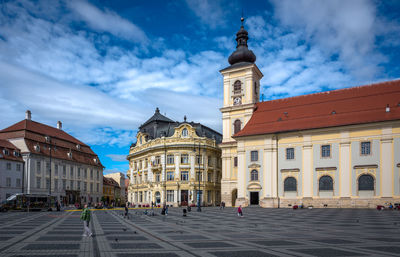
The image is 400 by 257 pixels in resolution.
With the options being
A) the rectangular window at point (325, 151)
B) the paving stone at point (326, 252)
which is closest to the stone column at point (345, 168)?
the rectangular window at point (325, 151)

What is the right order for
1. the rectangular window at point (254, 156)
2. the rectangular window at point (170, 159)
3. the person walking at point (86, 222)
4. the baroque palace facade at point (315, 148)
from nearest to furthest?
1. the person walking at point (86, 222)
2. the baroque palace facade at point (315, 148)
3. the rectangular window at point (254, 156)
4. the rectangular window at point (170, 159)

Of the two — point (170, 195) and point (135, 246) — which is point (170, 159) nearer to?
point (170, 195)

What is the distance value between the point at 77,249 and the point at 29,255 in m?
1.84

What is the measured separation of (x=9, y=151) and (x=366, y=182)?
51724mm

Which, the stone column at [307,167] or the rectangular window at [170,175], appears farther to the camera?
the rectangular window at [170,175]

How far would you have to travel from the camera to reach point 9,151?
57.6 meters

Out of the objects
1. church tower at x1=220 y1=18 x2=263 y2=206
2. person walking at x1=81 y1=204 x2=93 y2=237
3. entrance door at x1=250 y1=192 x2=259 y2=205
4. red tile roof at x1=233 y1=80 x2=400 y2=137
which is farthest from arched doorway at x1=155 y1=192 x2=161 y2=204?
person walking at x1=81 y1=204 x2=93 y2=237

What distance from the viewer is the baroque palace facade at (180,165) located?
66.1m

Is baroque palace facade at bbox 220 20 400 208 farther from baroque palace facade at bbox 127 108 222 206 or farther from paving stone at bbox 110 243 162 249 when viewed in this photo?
paving stone at bbox 110 243 162 249

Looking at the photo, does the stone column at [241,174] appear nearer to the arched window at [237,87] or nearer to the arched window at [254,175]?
the arched window at [254,175]

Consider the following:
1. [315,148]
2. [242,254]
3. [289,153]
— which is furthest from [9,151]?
[242,254]

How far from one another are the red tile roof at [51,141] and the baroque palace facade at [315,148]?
1238 inches

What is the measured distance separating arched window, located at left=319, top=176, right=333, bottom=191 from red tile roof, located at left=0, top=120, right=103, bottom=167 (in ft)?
149

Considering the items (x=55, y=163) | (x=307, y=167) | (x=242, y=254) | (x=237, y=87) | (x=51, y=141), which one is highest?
(x=237, y=87)
